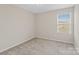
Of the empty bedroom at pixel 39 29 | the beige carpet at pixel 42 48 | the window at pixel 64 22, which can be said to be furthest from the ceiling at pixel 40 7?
the beige carpet at pixel 42 48

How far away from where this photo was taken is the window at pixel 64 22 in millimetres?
1201

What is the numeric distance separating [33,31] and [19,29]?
8.5 inches

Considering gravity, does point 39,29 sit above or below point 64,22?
below

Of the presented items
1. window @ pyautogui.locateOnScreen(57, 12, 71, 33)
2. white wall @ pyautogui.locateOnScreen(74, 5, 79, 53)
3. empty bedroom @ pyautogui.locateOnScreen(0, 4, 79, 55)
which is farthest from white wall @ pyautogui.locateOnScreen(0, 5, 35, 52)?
white wall @ pyautogui.locateOnScreen(74, 5, 79, 53)

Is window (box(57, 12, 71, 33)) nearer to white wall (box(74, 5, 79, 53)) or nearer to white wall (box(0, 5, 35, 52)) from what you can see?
white wall (box(74, 5, 79, 53))

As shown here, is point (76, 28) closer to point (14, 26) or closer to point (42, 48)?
point (42, 48)

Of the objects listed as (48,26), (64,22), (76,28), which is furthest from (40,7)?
(76,28)

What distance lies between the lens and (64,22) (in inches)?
48.3

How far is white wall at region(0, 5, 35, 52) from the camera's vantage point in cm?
117

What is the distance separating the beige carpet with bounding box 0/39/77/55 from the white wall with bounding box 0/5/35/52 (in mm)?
83

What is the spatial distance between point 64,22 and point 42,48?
509 millimetres

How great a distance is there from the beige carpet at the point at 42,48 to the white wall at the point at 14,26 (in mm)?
83

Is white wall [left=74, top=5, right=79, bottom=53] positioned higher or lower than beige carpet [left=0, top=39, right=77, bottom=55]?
higher

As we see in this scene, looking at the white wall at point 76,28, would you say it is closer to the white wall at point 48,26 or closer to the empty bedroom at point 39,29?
the empty bedroom at point 39,29
